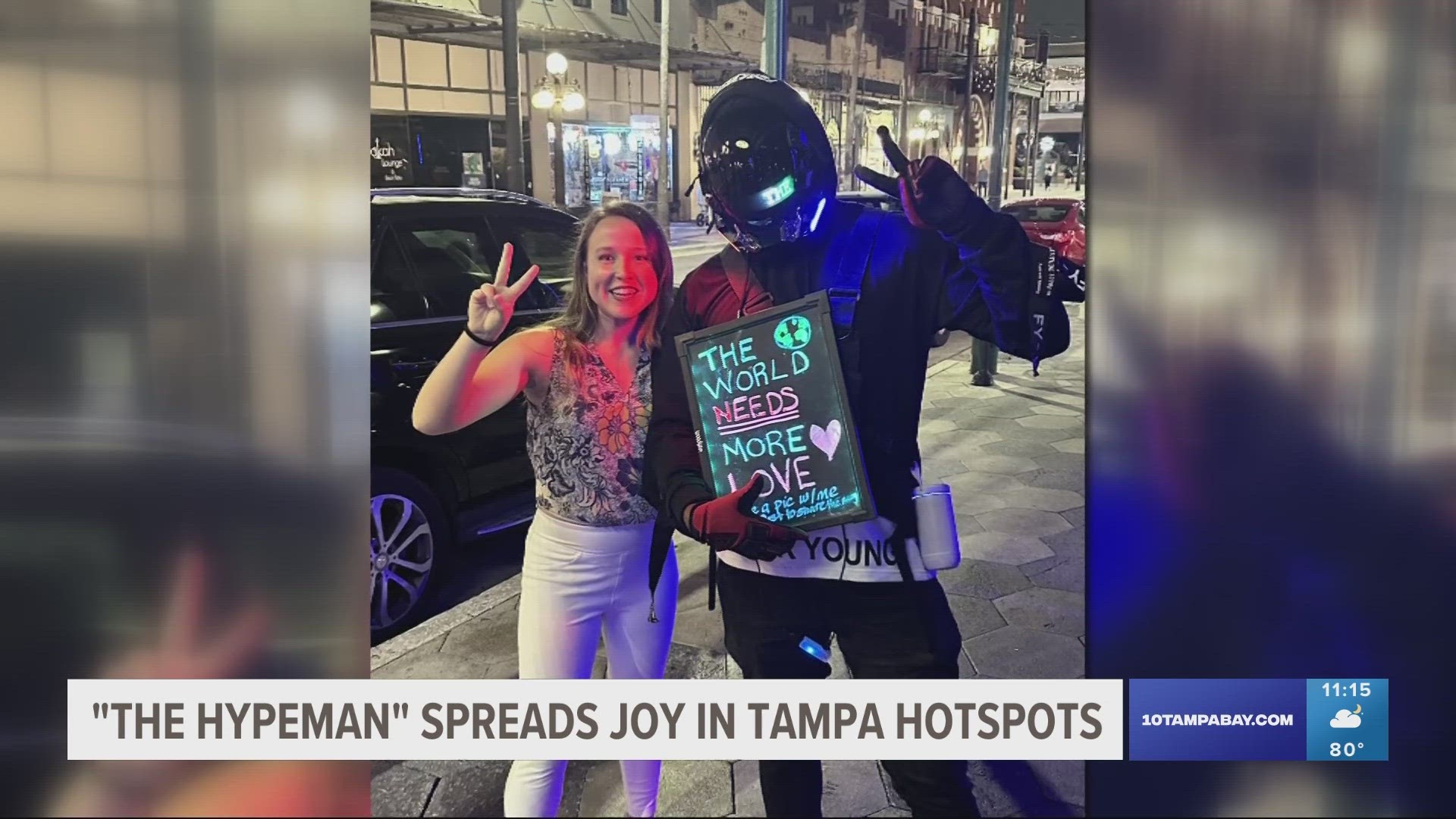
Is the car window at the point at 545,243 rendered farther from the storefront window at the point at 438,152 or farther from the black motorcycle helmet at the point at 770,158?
the black motorcycle helmet at the point at 770,158

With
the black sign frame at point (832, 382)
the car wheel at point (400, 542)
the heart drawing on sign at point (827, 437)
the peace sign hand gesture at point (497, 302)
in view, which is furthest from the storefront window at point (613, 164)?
the car wheel at point (400, 542)

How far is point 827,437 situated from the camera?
8.36ft

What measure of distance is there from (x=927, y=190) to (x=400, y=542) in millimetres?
1926

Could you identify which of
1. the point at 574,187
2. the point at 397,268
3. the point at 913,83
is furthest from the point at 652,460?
the point at 913,83

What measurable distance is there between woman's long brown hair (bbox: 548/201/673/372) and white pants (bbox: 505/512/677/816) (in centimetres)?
49

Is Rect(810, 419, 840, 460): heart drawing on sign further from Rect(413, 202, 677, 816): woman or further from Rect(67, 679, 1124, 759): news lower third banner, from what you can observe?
Rect(67, 679, 1124, 759): news lower third banner

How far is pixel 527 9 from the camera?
2.63m

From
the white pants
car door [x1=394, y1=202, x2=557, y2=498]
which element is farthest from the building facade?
the white pants

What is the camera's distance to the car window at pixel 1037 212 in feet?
8.22

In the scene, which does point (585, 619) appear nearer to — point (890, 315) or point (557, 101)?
point (890, 315)

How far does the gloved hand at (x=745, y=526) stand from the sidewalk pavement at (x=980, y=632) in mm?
104

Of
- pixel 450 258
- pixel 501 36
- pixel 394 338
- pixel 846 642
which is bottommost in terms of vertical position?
pixel 846 642

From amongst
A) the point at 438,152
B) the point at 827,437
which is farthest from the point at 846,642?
the point at 438,152

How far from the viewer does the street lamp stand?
2654 mm
